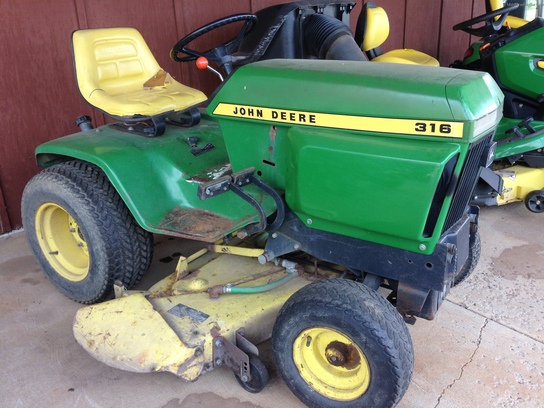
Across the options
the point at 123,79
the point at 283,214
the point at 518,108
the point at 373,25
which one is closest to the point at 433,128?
the point at 283,214

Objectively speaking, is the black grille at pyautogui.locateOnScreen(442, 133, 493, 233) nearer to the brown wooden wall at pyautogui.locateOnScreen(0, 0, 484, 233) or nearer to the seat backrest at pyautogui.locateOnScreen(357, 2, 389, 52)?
the seat backrest at pyautogui.locateOnScreen(357, 2, 389, 52)

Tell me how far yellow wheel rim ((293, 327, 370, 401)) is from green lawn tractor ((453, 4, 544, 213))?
1782mm

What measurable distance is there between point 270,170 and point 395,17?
3911 mm

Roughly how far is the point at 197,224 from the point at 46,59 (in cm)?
176

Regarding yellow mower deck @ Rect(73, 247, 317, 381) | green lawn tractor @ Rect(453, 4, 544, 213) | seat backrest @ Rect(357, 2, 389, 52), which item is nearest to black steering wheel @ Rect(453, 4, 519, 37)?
green lawn tractor @ Rect(453, 4, 544, 213)

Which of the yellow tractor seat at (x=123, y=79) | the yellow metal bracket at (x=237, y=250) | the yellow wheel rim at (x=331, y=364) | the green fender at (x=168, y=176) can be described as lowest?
the yellow wheel rim at (x=331, y=364)

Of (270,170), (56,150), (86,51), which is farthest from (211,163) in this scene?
(86,51)

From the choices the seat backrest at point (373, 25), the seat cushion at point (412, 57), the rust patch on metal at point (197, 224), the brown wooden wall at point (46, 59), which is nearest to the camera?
the rust patch on metal at point (197, 224)

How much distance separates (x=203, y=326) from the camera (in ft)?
6.36

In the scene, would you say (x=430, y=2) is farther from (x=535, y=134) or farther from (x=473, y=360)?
(x=473, y=360)

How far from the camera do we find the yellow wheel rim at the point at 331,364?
176 cm

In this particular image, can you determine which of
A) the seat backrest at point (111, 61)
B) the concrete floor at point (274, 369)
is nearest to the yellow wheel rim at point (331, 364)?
the concrete floor at point (274, 369)

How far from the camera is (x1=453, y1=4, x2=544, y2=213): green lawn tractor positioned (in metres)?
3.26

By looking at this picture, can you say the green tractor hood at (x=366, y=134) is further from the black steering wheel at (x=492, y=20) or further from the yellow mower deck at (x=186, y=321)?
the black steering wheel at (x=492, y=20)
